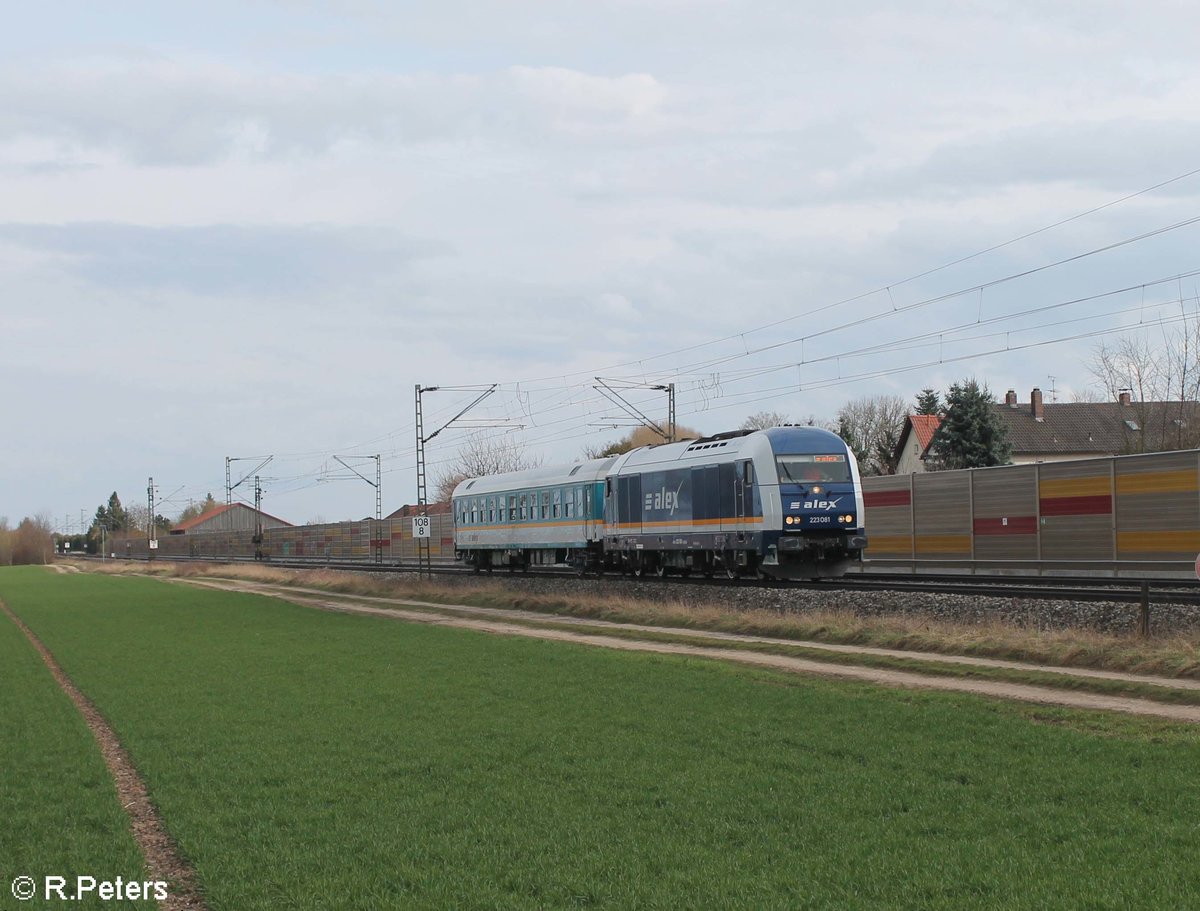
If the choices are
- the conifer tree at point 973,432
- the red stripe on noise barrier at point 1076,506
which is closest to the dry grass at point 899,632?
the red stripe on noise barrier at point 1076,506

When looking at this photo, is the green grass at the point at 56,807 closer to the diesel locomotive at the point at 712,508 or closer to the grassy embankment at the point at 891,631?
the grassy embankment at the point at 891,631

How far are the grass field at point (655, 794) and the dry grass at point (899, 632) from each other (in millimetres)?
3671

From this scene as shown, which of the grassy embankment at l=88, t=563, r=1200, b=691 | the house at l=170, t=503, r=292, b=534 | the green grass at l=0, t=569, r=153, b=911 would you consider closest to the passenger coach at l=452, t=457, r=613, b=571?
the grassy embankment at l=88, t=563, r=1200, b=691

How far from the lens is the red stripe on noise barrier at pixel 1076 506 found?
103ft

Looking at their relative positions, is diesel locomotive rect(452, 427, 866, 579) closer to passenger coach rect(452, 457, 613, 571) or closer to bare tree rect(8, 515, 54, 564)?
passenger coach rect(452, 457, 613, 571)

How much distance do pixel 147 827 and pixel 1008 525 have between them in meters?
29.6

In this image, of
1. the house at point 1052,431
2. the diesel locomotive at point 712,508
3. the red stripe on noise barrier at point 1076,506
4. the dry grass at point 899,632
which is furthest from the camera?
the house at point 1052,431

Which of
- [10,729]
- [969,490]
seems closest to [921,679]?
[10,729]

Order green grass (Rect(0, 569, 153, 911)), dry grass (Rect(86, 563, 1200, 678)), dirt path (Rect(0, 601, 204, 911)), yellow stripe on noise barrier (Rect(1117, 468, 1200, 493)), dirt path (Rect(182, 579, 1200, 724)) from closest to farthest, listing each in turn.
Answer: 1. dirt path (Rect(0, 601, 204, 911))
2. green grass (Rect(0, 569, 153, 911))
3. dirt path (Rect(182, 579, 1200, 724))
4. dry grass (Rect(86, 563, 1200, 678))
5. yellow stripe on noise barrier (Rect(1117, 468, 1200, 493))

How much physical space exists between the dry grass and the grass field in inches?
145

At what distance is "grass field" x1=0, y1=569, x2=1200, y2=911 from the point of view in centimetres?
734

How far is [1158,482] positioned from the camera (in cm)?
2967

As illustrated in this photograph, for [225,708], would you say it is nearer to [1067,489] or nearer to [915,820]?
[915,820]

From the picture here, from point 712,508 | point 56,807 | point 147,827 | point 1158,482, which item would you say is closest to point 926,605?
point 712,508
